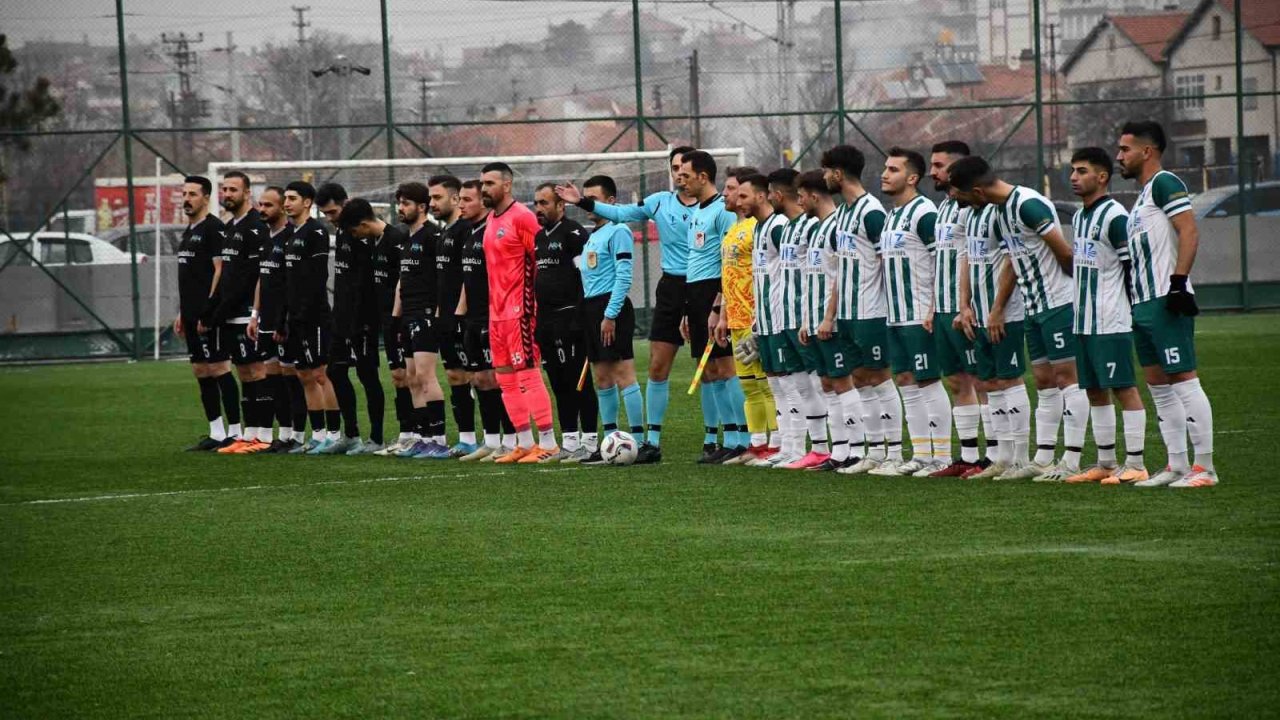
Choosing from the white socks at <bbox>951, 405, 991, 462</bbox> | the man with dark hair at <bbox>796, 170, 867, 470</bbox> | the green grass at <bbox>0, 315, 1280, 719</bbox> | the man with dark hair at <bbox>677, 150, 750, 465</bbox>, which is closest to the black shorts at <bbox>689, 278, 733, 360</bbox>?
the man with dark hair at <bbox>677, 150, 750, 465</bbox>

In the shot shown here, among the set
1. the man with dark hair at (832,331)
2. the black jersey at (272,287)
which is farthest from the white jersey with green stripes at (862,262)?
the black jersey at (272,287)

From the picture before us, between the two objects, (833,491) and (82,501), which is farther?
(82,501)

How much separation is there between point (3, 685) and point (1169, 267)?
6.49 metres

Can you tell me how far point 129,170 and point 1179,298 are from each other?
2076cm

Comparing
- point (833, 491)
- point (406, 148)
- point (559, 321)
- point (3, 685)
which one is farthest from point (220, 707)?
point (406, 148)

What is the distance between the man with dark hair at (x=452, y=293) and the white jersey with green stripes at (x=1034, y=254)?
436 cm

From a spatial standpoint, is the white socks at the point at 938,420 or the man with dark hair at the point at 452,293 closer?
the white socks at the point at 938,420

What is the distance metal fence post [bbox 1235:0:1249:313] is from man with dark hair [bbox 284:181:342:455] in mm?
18900

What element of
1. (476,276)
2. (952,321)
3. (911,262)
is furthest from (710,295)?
(952,321)

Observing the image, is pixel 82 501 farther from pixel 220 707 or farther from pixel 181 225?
pixel 181 225

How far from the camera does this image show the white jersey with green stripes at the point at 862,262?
37.3ft

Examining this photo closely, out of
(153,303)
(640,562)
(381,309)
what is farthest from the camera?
(153,303)

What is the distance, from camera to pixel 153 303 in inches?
1082

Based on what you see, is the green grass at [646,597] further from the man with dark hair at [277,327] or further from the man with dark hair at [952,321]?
the man with dark hair at [277,327]
